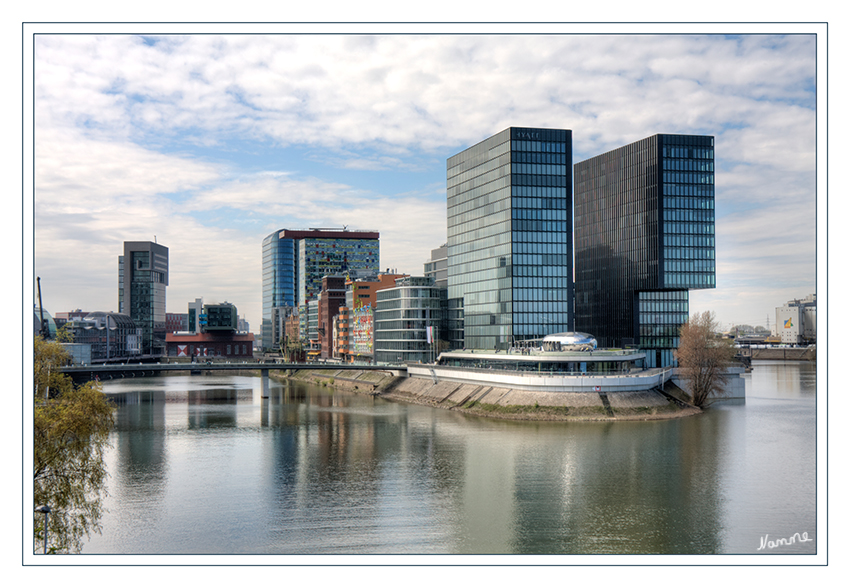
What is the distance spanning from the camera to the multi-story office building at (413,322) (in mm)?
155250

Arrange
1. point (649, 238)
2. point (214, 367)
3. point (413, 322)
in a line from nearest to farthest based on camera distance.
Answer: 1. point (214, 367)
2. point (413, 322)
3. point (649, 238)

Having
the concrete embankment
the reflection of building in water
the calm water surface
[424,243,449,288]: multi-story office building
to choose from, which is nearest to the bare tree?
the concrete embankment

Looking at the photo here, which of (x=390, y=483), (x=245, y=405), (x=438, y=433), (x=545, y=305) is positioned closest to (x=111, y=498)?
(x=390, y=483)

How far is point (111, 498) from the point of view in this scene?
54.4 m

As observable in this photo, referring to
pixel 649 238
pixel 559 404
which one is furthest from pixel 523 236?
pixel 559 404

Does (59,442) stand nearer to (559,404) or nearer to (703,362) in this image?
(559,404)

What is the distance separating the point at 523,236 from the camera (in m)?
138

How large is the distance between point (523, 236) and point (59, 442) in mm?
113855

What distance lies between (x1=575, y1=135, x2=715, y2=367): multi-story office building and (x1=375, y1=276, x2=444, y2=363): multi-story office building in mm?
48335

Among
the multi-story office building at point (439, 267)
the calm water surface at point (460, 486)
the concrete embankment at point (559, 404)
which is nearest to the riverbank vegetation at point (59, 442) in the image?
the calm water surface at point (460, 486)

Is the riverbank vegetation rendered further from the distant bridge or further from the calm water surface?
the distant bridge

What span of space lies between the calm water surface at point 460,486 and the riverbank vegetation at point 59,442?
11388 millimetres
